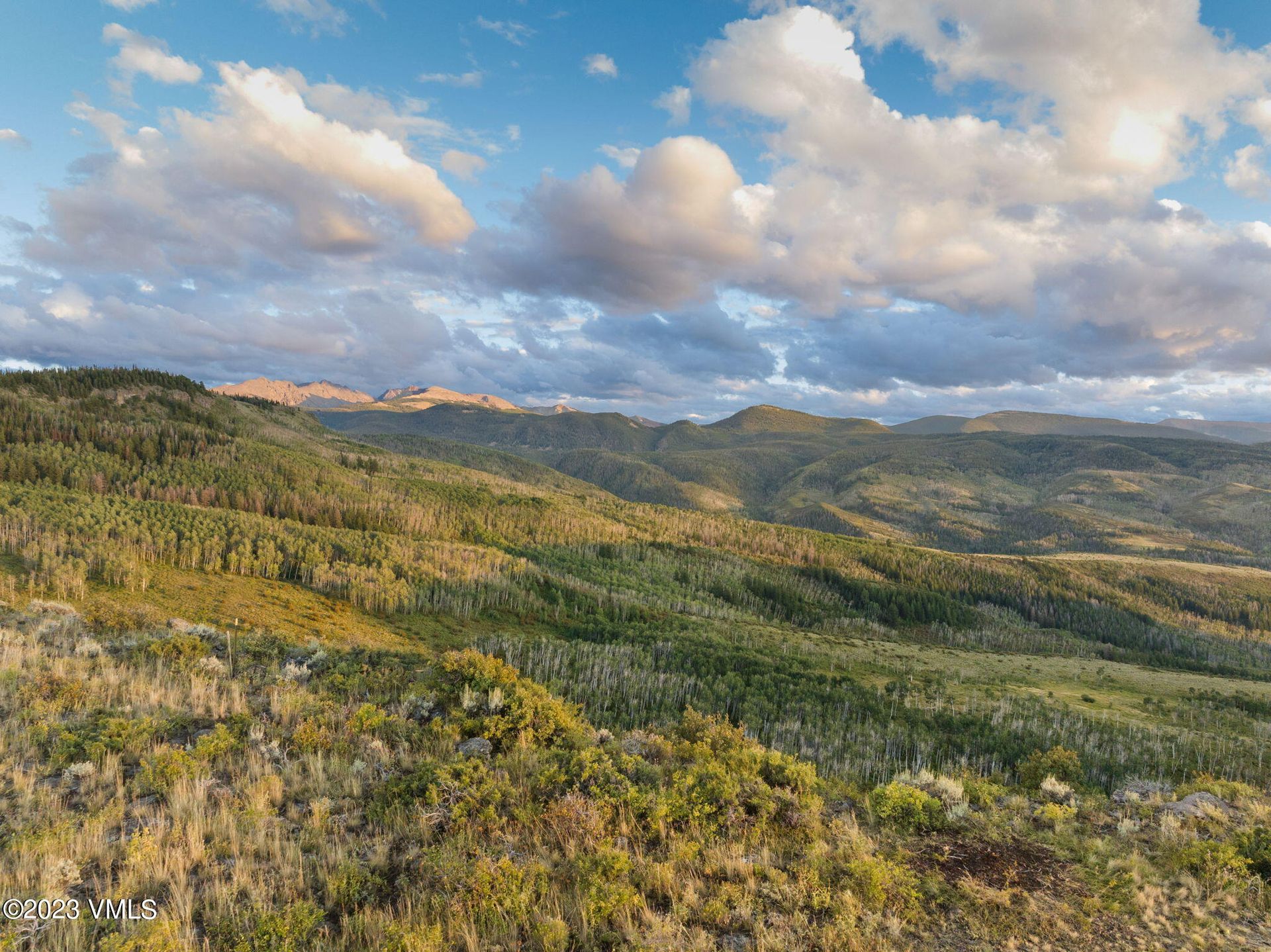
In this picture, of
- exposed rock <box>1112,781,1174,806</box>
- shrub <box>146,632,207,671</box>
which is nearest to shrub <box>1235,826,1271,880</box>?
exposed rock <box>1112,781,1174,806</box>

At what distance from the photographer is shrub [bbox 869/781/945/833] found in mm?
16375

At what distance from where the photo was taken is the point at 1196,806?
63.2 feet

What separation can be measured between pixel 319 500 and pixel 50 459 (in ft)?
196

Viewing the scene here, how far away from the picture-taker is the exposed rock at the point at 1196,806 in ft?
61.6

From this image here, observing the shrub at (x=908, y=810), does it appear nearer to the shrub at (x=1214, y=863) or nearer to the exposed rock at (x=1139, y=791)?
the shrub at (x=1214, y=863)

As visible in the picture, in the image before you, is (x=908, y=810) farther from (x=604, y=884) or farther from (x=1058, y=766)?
(x=1058, y=766)

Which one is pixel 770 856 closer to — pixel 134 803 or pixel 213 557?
pixel 134 803

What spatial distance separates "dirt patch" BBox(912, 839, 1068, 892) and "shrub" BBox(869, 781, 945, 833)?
2.89 ft

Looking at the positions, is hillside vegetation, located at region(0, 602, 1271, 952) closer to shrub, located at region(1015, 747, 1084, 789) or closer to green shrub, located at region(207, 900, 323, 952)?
green shrub, located at region(207, 900, 323, 952)

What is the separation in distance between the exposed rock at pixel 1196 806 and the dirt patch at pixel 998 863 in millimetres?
8010

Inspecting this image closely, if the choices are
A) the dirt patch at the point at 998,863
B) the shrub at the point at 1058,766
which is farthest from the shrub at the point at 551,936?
the shrub at the point at 1058,766

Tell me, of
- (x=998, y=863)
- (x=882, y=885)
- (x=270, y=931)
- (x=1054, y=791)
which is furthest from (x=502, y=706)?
(x=1054, y=791)

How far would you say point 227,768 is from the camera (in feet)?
52.0

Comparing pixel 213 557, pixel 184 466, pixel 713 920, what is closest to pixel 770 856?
pixel 713 920
